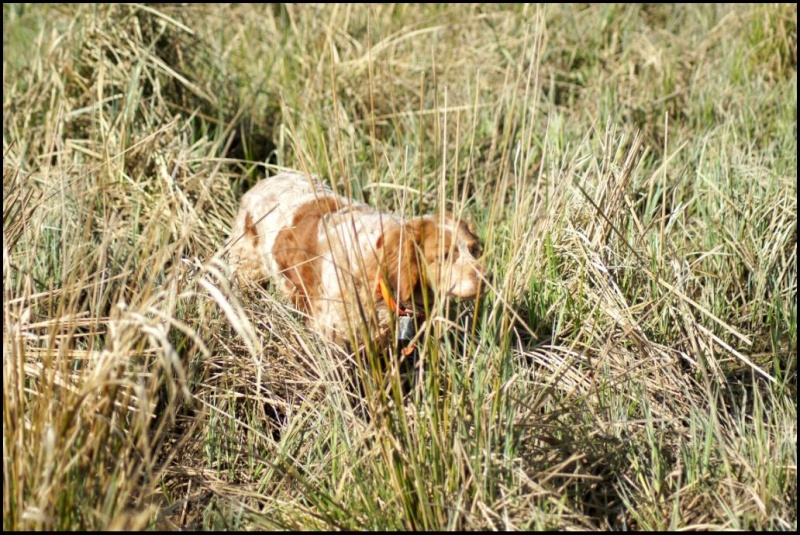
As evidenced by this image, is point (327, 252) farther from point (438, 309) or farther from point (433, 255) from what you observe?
point (438, 309)

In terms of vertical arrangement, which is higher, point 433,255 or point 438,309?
point 438,309

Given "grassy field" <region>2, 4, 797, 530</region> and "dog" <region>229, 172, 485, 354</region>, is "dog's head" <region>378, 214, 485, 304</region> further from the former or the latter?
"grassy field" <region>2, 4, 797, 530</region>

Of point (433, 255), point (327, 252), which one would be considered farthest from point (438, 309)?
point (327, 252)

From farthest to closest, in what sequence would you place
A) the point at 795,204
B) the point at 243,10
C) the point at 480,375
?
the point at 243,10 → the point at 795,204 → the point at 480,375

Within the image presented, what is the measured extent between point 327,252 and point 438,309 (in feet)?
4.48

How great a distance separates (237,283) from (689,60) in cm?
378

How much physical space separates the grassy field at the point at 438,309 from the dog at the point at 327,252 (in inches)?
6.0

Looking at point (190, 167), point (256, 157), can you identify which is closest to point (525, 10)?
point (256, 157)

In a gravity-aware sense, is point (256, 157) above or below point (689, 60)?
below

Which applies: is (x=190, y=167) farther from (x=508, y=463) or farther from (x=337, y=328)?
(x=508, y=463)

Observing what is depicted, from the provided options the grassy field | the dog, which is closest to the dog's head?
the dog

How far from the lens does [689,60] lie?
577 cm

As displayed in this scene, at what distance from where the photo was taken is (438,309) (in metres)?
2.27

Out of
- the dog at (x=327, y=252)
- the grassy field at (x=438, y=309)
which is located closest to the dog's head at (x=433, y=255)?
the dog at (x=327, y=252)
